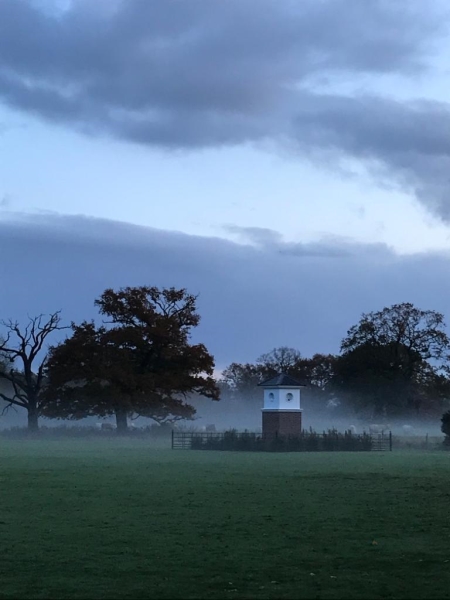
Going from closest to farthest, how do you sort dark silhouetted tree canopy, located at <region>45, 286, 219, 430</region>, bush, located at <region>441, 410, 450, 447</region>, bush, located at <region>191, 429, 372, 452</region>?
bush, located at <region>191, 429, 372, 452</region>
bush, located at <region>441, 410, 450, 447</region>
dark silhouetted tree canopy, located at <region>45, 286, 219, 430</region>

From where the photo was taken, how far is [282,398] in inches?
2095

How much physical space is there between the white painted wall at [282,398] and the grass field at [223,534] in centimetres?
2101

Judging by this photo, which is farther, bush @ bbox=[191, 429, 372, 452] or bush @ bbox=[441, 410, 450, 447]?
bush @ bbox=[441, 410, 450, 447]

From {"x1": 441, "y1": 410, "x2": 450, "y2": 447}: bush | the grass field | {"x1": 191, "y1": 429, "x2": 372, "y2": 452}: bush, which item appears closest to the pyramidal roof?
{"x1": 191, "y1": 429, "x2": 372, "y2": 452}: bush

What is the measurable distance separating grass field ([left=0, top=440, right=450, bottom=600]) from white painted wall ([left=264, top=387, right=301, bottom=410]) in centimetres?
2101

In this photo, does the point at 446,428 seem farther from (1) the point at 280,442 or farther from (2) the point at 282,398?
(1) the point at 280,442

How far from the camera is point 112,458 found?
4050 centimetres

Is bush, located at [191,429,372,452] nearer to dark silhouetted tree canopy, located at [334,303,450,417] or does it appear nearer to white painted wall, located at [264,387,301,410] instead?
white painted wall, located at [264,387,301,410]

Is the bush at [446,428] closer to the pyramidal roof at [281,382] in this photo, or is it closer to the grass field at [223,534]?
the pyramidal roof at [281,382]

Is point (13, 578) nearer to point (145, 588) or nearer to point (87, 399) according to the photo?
point (145, 588)

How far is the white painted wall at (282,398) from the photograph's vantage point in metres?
53.1

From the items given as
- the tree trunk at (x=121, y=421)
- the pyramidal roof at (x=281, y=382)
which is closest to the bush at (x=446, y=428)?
the pyramidal roof at (x=281, y=382)

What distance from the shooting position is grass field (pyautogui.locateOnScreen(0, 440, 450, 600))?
12.7 meters

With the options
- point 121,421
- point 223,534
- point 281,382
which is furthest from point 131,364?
point 223,534
